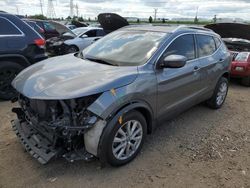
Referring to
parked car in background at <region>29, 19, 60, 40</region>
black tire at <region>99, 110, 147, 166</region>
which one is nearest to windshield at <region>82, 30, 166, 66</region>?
black tire at <region>99, 110, 147, 166</region>

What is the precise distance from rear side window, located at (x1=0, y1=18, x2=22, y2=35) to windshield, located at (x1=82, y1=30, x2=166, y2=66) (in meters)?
2.17

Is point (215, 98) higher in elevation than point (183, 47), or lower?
lower

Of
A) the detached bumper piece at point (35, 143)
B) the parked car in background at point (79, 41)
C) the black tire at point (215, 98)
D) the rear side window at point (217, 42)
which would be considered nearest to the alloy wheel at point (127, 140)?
the detached bumper piece at point (35, 143)

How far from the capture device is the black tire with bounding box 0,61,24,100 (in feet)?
17.4

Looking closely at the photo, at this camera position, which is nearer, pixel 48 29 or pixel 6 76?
pixel 6 76

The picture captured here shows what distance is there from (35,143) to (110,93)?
44.0 inches

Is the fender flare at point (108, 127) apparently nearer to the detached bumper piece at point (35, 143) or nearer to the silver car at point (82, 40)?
the detached bumper piece at point (35, 143)

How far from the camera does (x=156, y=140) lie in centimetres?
394

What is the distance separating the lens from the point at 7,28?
17.6 feet

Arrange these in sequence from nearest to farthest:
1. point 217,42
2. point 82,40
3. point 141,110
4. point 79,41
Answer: point 141,110, point 217,42, point 79,41, point 82,40

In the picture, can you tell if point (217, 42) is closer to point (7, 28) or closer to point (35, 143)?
point (35, 143)

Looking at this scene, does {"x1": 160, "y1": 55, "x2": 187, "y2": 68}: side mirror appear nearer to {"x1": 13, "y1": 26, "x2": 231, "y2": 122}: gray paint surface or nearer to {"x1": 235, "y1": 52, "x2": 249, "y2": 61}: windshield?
{"x1": 13, "y1": 26, "x2": 231, "y2": 122}: gray paint surface

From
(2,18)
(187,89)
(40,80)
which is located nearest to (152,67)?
(187,89)

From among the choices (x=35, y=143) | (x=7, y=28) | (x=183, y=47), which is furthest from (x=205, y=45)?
(x=7, y=28)
